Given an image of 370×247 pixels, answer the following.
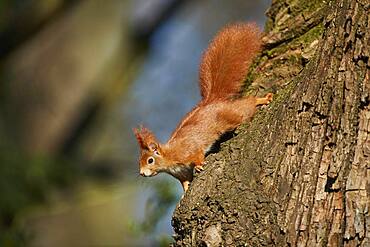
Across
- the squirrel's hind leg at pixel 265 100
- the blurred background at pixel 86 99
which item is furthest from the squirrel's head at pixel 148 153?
the blurred background at pixel 86 99

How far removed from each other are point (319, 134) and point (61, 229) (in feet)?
21.0

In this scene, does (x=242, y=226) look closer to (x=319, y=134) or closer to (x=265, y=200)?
(x=265, y=200)

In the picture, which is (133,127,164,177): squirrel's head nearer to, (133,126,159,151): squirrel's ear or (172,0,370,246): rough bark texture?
(133,126,159,151): squirrel's ear

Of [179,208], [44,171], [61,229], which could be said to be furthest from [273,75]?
[61,229]

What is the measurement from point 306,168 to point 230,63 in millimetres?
791

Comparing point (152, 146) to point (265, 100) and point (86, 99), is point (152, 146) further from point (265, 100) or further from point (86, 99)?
point (86, 99)

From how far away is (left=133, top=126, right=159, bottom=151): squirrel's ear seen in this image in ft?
9.91

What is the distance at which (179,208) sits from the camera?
237 cm

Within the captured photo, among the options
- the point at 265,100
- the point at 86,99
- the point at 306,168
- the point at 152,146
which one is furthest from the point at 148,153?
the point at 86,99

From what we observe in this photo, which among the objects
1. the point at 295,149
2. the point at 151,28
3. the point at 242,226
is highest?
the point at 151,28

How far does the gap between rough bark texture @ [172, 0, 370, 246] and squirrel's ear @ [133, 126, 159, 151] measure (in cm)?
58

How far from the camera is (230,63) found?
9.54 ft

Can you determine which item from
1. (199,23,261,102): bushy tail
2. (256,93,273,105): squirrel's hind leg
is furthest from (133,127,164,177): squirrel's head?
(256,93,273,105): squirrel's hind leg

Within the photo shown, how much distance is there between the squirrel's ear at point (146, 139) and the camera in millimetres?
3021
